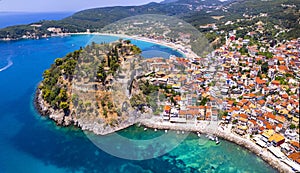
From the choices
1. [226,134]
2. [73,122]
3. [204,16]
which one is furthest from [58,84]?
[204,16]

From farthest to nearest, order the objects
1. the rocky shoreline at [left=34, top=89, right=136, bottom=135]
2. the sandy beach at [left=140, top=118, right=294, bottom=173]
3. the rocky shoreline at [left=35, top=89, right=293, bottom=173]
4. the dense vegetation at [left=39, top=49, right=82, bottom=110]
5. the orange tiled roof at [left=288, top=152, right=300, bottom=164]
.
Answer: the dense vegetation at [left=39, top=49, right=82, bottom=110]
the rocky shoreline at [left=34, top=89, right=136, bottom=135]
the rocky shoreline at [left=35, top=89, right=293, bottom=173]
the sandy beach at [left=140, top=118, right=294, bottom=173]
the orange tiled roof at [left=288, top=152, right=300, bottom=164]

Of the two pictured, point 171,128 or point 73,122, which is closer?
point 171,128

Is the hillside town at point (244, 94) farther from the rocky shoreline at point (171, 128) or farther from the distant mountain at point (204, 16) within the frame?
→ the distant mountain at point (204, 16)

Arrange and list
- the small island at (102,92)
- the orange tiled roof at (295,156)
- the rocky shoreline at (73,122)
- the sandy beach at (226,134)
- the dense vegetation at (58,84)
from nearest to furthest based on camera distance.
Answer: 1. the orange tiled roof at (295,156)
2. the sandy beach at (226,134)
3. the rocky shoreline at (73,122)
4. the small island at (102,92)
5. the dense vegetation at (58,84)

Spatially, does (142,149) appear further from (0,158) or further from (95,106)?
(0,158)

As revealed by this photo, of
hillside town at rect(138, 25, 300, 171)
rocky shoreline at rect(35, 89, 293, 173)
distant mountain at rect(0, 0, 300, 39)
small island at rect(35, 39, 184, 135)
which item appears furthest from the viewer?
distant mountain at rect(0, 0, 300, 39)

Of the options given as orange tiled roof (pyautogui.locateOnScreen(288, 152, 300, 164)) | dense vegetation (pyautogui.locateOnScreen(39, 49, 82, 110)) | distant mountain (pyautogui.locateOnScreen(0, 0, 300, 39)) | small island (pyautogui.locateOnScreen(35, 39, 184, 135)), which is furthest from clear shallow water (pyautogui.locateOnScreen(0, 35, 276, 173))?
distant mountain (pyautogui.locateOnScreen(0, 0, 300, 39))

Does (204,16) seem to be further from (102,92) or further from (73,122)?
(73,122)

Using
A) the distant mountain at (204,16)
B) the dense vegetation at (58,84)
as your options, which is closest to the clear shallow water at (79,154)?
the dense vegetation at (58,84)

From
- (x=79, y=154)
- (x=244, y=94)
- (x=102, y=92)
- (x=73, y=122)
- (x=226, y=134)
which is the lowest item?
(x=79, y=154)

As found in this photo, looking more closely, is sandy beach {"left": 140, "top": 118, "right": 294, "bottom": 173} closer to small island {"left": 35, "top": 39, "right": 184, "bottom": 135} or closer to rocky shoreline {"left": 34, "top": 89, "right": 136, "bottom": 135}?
small island {"left": 35, "top": 39, "right": 184, "bottom": 135}

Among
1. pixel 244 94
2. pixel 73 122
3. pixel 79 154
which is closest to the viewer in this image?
pixel 79 154
